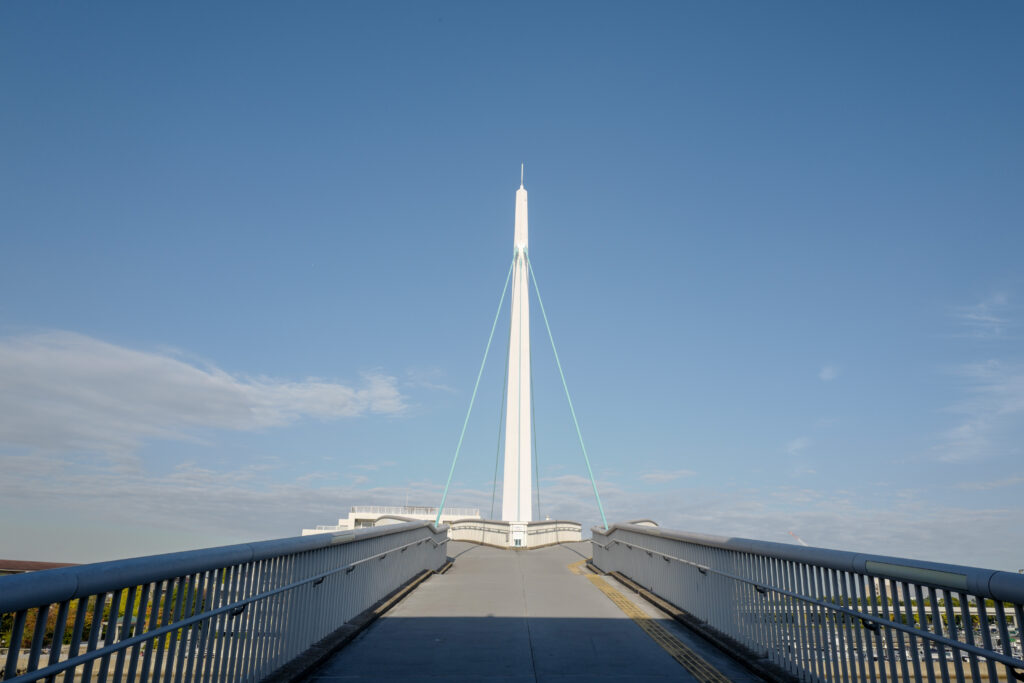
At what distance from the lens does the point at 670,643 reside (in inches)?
337

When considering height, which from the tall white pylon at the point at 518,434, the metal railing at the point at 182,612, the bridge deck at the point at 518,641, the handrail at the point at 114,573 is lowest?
the bridge deck at the point at 518,641

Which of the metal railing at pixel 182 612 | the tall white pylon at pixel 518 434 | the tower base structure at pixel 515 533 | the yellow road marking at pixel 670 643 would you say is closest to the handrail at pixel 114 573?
the metal railing at pixel 182 612

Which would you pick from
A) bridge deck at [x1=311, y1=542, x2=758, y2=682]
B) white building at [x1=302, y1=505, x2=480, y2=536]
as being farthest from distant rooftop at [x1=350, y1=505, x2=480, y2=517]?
bridge deck at [x1=311, y1=542, x2=758, y2=682]

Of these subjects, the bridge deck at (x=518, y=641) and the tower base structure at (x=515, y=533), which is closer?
the bridge deck at (x=518, y=641)

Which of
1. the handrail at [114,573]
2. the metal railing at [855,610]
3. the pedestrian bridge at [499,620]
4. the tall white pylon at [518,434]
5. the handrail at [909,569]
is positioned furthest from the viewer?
the tall white pylon at [518,434]

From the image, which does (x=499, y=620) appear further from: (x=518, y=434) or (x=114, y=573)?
(x=518, y=434)

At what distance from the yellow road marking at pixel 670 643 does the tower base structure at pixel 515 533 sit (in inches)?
585

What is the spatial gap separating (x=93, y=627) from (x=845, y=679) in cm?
524

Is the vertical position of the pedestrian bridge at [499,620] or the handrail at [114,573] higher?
the handrail at [114,573]

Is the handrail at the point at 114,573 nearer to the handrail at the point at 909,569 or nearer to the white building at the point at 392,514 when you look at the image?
the handrail at the point at 909,569

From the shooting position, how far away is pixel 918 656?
495cm

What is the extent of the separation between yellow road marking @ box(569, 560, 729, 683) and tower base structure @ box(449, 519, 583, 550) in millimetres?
14850

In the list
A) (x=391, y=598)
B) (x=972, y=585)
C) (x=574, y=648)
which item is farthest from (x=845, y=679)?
(x=391, y=598)

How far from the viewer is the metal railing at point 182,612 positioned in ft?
11.7
